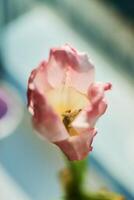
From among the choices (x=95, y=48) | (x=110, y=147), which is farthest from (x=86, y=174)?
(x=95, y=48)

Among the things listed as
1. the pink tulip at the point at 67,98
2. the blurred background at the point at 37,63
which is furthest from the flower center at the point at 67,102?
the blurred background at the point at 37,63

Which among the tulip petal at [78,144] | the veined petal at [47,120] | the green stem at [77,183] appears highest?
the veined petal at [47,120]

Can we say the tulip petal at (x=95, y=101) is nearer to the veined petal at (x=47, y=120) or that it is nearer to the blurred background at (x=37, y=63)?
the veined petal at (x=47, y=120)

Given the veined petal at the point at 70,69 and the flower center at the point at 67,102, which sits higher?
the veined petal at the point at 70,69

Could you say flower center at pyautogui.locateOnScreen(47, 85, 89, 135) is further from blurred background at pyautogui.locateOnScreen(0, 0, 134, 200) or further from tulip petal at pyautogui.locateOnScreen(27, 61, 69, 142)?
blurred background at pyautogui.locateOnScreen(0, 0, 134, 200)

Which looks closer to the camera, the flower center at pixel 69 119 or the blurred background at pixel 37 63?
the flower center at pixel 69 119

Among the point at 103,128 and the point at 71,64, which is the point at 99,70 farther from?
the point at 71,64

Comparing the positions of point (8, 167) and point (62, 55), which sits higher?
point (62, 55)
